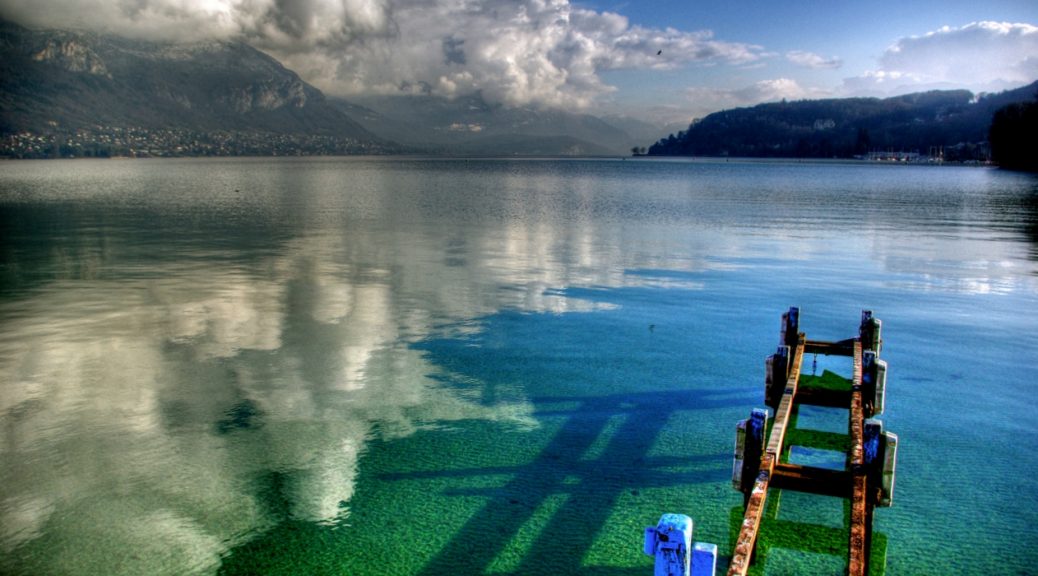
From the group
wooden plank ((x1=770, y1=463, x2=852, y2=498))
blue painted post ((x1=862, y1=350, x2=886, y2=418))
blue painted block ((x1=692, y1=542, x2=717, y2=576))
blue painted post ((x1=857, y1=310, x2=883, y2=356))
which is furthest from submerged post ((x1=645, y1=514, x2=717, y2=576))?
blue painted post ((x1=857, y1=310, x2=883, y2=356))

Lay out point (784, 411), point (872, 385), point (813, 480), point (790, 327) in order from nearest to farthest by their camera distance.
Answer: point (813, 480) → point (784, 411) → point (872, 385) → point (790, 327)

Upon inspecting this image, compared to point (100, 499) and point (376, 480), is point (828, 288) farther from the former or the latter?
point (100, 499)

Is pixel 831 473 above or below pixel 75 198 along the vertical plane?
below

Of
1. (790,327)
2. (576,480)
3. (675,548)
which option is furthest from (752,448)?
→ (790,327)

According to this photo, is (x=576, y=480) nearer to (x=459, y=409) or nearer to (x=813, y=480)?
(x=813, y=480)

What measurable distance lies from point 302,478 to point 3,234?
39.7m

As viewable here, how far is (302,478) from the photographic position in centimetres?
964

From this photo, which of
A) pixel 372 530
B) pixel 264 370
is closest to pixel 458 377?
pixel 264 370

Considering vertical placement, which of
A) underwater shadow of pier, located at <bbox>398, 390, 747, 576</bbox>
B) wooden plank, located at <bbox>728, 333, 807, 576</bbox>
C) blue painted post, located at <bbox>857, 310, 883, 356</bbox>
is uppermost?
blue painted post, located at <bbox>857, 310, 883, 356</bbox>

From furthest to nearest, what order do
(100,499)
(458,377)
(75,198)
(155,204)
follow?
1. (75,198)
2. (155,204)
3. (458,377)
4. (100,499)

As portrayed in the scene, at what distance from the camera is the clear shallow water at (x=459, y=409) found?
26.9 feet

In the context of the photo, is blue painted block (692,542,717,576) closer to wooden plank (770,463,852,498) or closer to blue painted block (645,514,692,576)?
blue painted block (645,514,692,576)

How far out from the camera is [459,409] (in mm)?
12312

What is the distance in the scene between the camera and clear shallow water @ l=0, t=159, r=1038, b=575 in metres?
8.20
